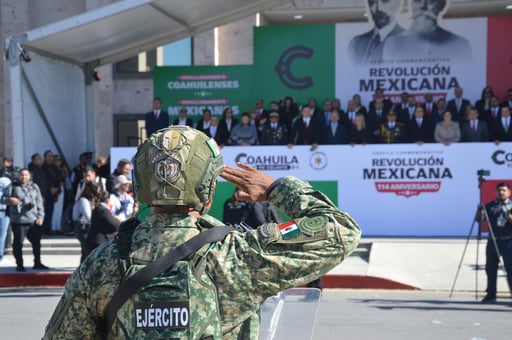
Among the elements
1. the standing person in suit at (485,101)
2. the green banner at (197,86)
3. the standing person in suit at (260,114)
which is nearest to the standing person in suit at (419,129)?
the standing person in suit at (485,101)

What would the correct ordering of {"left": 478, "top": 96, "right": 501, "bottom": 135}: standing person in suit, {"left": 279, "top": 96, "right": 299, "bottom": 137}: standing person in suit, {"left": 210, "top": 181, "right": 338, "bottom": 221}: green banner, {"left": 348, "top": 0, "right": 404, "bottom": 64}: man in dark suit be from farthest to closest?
{"left": 348, "top": 0, "right": 404, "bottom": 64}: man in dark suit < {"left": 279, "top": 96, "right": 299, "bottom": 137}: standing person in suit < {"left": 478, "top": 96, "right": 501, "bottom": 135}: standing person in suit < {"left": 210, "top": 181, "right": 338, "bottom": 221}: green banner

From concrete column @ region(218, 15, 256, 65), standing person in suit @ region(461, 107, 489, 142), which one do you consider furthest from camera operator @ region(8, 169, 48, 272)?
concrete column @ region(218, 15, 256, 65)

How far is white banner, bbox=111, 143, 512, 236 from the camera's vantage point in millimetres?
15172

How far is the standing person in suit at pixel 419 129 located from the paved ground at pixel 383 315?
515cm

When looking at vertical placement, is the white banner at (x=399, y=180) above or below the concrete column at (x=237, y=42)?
below

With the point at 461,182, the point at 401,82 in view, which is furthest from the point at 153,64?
the point at 461,182

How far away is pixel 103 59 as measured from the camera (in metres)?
18.7

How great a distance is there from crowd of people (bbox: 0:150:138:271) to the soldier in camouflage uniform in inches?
335

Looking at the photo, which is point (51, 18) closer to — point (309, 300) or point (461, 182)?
point (461, 182)

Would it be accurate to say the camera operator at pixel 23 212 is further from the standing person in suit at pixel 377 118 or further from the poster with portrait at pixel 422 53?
the poster with portrait at pixel 422 53

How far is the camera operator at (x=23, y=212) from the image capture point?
43.7ft

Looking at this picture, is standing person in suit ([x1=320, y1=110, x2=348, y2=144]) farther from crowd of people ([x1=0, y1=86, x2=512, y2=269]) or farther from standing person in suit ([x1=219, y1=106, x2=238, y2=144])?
standing person in suit ([x1=219, y1=106, x2=238, y2=144])

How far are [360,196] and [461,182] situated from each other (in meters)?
1.90

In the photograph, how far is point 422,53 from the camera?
801 inches
